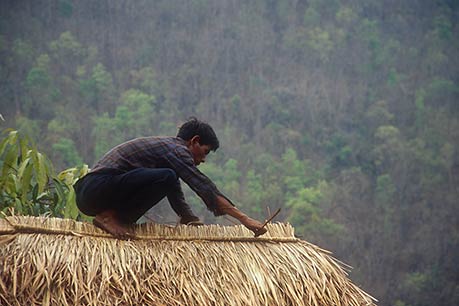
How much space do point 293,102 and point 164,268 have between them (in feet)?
71.7

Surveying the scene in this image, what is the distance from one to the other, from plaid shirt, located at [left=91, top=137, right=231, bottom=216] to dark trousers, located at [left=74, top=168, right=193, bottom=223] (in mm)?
45

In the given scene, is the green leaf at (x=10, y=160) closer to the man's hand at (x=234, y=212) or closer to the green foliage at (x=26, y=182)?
the green foliage at (x=26, y=182)

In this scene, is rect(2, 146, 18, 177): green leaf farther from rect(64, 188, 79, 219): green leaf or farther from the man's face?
the man's face

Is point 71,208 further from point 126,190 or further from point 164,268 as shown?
point 164,268

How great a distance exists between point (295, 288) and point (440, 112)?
76.5ft

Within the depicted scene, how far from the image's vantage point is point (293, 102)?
82.0 feet

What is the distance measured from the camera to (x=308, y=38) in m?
27.4

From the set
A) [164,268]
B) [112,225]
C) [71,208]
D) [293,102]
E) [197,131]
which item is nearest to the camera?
[164,268]

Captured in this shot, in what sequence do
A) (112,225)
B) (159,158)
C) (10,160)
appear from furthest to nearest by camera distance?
(10,160)
(159,158)
(112,225)

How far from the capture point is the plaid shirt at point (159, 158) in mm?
3584

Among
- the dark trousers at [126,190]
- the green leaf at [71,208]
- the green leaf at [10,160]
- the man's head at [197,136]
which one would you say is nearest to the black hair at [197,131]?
the man's head at [197,136]

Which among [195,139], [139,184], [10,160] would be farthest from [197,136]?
[10,160]

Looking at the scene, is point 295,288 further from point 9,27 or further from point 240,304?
point 9,27

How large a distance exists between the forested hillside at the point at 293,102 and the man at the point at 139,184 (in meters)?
15.8
